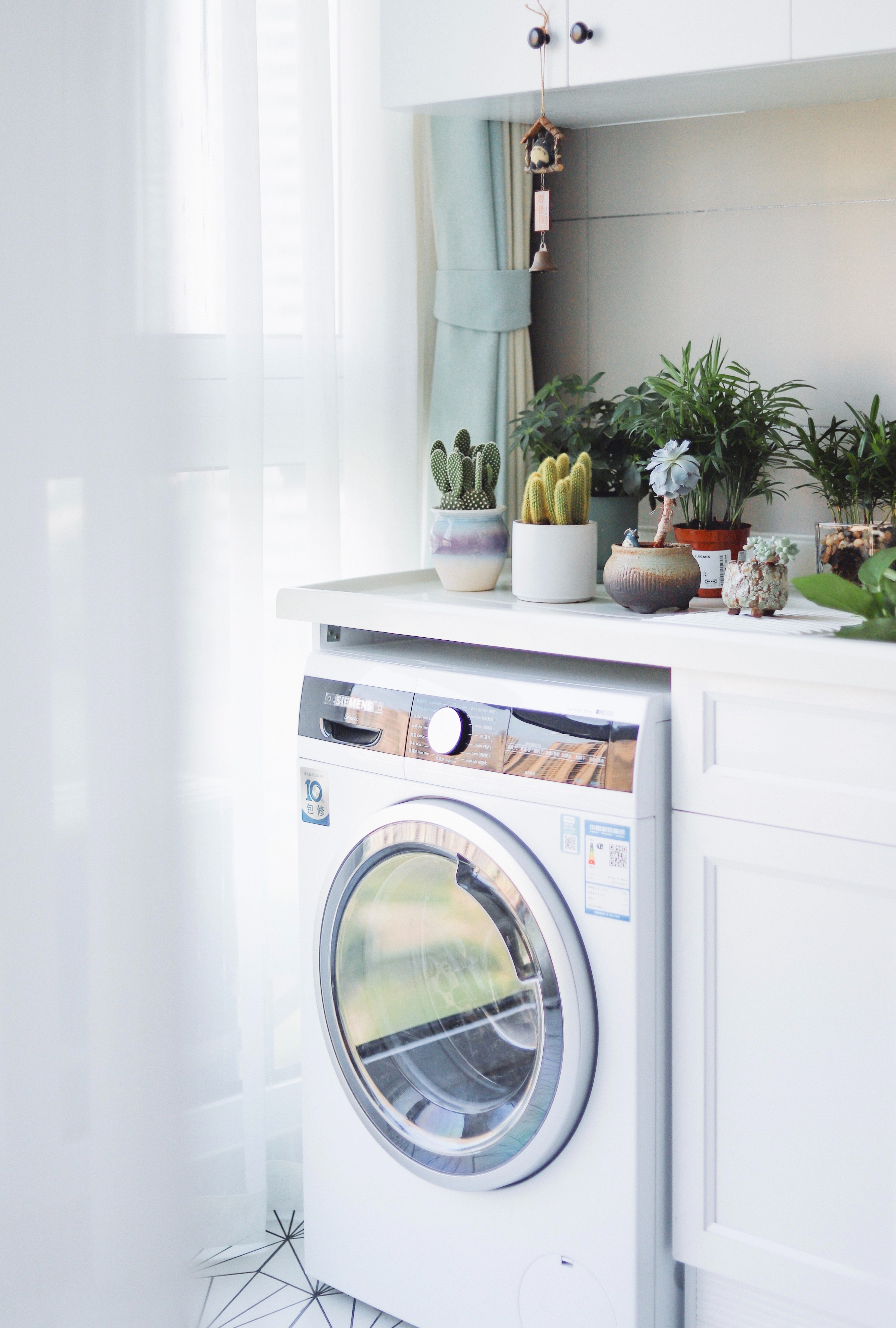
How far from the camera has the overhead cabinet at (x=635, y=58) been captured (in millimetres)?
1577

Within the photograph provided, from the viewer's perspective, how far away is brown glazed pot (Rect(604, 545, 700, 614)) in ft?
5.39

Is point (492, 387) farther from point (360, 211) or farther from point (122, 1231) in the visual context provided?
point (122, 1231)

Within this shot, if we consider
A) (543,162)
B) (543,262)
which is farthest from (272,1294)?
(543,162)

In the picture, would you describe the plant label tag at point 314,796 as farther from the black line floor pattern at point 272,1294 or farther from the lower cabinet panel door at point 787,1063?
the black line floor pattern at point 272,1294

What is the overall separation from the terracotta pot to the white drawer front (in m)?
0.35

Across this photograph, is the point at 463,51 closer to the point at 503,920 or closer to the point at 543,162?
the point at 543,162

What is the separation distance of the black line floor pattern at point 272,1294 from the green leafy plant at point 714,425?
123cm

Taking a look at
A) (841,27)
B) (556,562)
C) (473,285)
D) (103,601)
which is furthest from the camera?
(473,285)

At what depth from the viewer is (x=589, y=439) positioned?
6.60 ft

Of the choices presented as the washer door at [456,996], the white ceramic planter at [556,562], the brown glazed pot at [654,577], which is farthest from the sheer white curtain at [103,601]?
the brown glazed pot at [654,577]

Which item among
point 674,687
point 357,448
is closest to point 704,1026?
point 674,687

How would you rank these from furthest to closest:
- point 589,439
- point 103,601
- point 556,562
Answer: point 589,439 < point 556,562 < point 103,601

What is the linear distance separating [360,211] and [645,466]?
0.66 m

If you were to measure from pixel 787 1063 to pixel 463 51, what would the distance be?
146 cm
